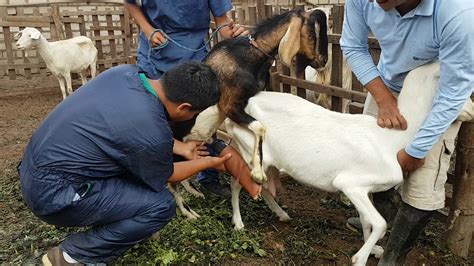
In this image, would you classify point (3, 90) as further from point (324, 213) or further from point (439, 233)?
point (439, 233)

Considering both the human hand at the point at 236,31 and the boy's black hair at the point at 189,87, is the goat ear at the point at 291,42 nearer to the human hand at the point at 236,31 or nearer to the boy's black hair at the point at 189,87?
the human hand at the point at 236,31

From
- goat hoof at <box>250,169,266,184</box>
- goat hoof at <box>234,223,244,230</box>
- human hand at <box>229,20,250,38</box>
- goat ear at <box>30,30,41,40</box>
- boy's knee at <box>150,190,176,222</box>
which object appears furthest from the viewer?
goat ear at <box>30,30,41,40</box>

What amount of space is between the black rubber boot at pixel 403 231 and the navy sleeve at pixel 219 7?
80.0 inches

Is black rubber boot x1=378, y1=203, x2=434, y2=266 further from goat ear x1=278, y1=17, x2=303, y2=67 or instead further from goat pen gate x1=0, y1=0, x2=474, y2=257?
goat ear x1=278, y1=17, x2=303, y2=67

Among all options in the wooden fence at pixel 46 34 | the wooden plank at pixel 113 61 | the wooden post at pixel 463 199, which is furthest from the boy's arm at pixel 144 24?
the wooden plank at pixel 113 61

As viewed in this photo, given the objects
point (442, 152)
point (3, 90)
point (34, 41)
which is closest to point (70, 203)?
point (442, 152)

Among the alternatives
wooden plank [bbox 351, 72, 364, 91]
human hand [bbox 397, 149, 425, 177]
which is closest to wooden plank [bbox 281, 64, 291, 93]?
wooden plank [bbox 351, 72, 364, 91]

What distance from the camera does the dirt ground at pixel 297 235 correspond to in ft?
10.5

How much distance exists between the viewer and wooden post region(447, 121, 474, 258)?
2980 mm

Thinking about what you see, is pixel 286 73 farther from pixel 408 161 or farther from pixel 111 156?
pixel 111 156

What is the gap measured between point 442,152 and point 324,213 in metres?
1.37

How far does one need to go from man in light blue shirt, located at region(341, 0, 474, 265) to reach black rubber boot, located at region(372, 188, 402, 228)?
0.22 m

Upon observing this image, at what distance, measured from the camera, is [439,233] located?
3.49 m

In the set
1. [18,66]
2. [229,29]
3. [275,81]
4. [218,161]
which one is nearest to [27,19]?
[18,66]
